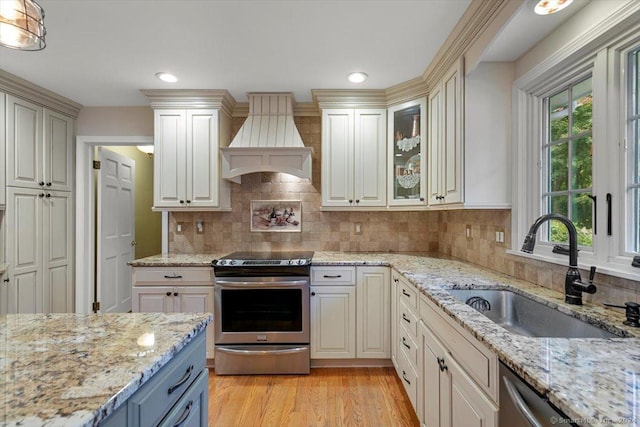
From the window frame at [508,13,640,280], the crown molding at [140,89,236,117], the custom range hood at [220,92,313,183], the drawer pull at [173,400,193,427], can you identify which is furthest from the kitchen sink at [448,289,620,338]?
the crown molding at [140,89,236,117]

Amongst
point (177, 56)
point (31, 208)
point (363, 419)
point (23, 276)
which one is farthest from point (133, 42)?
point (363, 419)

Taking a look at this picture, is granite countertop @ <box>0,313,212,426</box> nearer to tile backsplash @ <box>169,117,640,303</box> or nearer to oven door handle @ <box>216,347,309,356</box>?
oven door handle @ <box>216,347,309,356</box>

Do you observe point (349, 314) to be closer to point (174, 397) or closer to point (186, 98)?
point (174, 397)

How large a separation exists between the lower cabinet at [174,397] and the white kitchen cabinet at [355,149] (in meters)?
1.98

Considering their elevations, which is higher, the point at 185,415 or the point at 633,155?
the point at 633,155

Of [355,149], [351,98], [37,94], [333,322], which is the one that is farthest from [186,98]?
[333,322]

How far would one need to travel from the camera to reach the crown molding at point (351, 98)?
9.21 ft

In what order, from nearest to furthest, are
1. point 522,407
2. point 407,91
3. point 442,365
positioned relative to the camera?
point 522,407
point 442,365
point 407,91

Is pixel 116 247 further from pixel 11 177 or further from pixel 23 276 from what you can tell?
pixel 11 177

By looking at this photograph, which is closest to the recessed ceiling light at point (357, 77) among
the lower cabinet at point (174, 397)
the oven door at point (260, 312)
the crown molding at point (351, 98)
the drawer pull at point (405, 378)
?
the crown molding at point (351, 98)

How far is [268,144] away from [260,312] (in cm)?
152

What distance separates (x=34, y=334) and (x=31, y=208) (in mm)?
2420

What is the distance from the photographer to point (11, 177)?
256cm

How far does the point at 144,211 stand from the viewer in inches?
175
